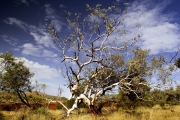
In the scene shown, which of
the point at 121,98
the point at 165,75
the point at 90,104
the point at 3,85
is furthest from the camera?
the point at 121,98

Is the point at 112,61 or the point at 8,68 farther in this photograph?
the point at 8,68

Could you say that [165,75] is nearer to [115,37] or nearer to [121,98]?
[115,37]

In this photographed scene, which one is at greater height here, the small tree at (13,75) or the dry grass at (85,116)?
the small tree at (13,75)

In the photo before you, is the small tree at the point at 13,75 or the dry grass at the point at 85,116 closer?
the dry grass at the point at 85,116

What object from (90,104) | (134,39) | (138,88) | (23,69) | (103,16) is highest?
(103,16)

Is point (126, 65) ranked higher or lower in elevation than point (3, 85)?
higher

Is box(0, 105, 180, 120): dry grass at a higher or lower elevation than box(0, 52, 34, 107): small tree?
lower

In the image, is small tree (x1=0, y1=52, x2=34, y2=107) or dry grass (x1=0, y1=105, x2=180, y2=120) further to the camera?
small tree (x1=0, y1=52, x2=34, y2=107)

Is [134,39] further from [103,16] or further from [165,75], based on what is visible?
[165,75]

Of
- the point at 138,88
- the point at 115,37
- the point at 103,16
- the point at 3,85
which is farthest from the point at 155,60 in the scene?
the point at 3,85

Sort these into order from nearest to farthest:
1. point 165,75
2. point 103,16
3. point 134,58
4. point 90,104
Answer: point 90,104
point 103,16
point 165,75
point 134,58

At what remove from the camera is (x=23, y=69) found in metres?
25.5

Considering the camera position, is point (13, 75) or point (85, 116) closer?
point (85, 116)

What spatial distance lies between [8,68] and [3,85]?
2.28 metres
